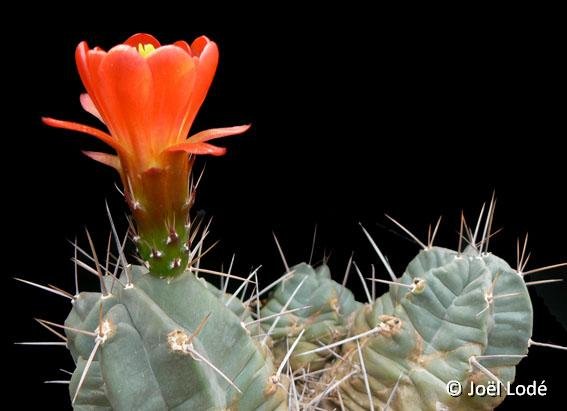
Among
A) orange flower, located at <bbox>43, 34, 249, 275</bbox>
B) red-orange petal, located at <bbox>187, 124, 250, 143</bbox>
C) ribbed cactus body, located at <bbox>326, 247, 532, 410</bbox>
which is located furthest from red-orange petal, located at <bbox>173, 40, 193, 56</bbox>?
ribbed cactus body, located at <bbox>326, 247, 532, 410</bbox>

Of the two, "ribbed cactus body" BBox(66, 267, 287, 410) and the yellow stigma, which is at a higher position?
the yellow stigma

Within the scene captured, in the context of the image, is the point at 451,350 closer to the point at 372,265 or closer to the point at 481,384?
the point at 481,384

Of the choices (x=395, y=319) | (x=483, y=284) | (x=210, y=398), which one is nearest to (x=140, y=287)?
(x=210, y=398)

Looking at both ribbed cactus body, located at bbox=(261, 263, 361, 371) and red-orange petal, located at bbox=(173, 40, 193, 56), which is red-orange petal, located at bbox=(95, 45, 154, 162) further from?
ribbed cactus body, located at bbox=(261, 263, 361, 371)

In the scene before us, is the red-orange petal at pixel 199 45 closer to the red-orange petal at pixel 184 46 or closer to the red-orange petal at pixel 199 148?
the red-orange petal at pixel 184 46

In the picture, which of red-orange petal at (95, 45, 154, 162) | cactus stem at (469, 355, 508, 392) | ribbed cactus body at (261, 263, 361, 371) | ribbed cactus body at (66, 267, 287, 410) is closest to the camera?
red-orange petal at (95, 45, 154, 162)

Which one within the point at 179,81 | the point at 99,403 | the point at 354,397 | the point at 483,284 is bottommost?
the point at 354,397
